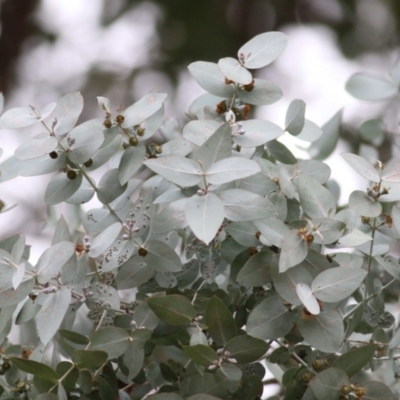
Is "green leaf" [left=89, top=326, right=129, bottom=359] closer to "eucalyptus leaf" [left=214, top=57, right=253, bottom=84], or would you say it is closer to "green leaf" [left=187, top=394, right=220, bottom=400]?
"green leaf" [left=187, top=394, right=220, bottom=400]

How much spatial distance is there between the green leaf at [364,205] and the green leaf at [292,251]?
58mm

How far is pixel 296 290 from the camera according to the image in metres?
0.39

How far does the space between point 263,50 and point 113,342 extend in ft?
0.77

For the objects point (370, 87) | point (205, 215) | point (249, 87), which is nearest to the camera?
point (205, 215)

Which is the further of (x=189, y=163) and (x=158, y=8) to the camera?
(x=158, y=8)

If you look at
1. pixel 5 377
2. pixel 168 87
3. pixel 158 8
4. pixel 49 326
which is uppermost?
pixel 49 326

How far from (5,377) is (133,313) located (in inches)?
5.6

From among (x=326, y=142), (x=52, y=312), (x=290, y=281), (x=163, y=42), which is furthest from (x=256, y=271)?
(x=163, y=42)

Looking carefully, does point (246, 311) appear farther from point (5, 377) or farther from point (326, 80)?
point (326, 80)

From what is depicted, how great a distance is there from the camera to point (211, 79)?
19.0 inches

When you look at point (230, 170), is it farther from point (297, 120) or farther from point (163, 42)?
point (163, 42)

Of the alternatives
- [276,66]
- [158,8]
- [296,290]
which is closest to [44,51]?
[158,8]

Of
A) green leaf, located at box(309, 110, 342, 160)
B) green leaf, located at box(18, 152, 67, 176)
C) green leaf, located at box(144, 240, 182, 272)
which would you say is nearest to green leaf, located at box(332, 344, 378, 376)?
green leaf, located at box(144, 240, 182, 272)

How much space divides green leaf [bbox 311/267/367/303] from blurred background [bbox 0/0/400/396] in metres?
1.37
